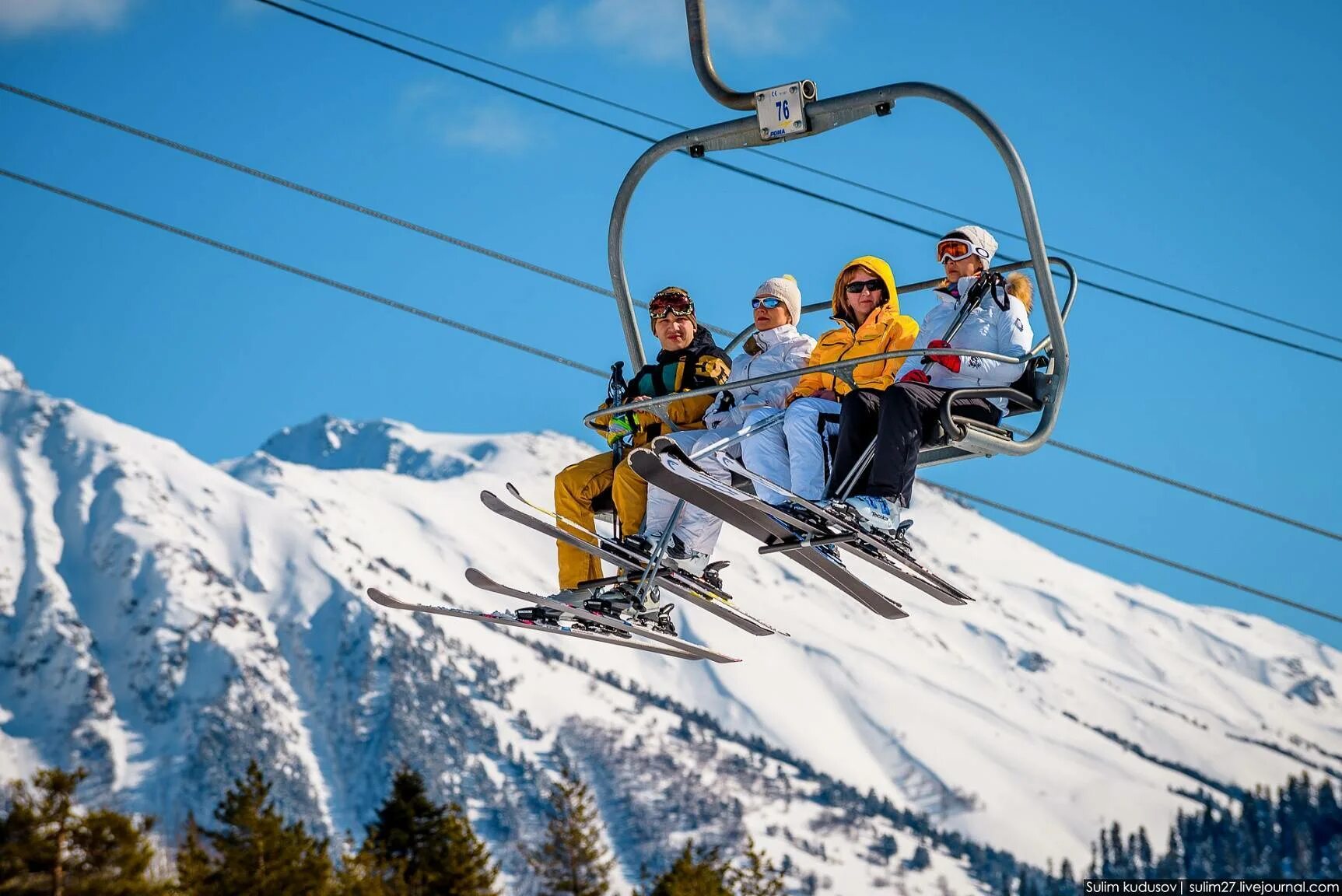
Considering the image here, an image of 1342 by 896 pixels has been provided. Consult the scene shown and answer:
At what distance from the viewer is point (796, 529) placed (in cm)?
961

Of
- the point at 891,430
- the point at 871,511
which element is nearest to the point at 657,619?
the point at 871,511

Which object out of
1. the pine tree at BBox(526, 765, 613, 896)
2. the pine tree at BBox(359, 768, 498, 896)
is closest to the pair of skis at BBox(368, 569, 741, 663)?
the pine tree at BBox(359, 768, 498, 896)

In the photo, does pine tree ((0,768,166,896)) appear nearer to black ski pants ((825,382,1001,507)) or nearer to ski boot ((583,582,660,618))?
ski boot ((583,582,660,618))

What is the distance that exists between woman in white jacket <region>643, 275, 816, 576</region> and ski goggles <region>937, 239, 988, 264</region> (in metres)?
0.86

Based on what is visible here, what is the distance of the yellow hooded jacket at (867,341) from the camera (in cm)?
946

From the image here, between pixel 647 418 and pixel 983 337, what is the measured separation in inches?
77.2

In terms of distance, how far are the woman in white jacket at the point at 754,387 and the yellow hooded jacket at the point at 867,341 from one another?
0.17m

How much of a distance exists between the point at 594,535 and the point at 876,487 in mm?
1867

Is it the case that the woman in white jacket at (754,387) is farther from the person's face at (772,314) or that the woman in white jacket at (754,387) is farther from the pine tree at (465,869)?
the pine tree at (465,869)

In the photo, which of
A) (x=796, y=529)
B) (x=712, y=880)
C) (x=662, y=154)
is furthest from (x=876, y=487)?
(x=712, y=880)

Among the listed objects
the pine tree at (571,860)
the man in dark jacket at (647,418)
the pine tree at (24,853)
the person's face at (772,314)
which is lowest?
the man in dark jacket at (647,418)

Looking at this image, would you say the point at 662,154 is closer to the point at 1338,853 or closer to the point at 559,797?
the point at 559,797

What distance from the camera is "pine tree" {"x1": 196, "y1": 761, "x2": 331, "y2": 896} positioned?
38875 millimetres

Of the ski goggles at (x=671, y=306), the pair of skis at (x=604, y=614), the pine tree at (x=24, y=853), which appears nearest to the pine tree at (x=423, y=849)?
the pine tree at (x=24, y=853)
